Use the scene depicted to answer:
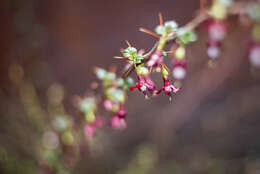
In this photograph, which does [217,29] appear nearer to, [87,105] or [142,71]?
[142,71]

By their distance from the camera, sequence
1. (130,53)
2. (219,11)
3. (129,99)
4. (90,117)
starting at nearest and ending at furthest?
1. (130,53)
2. (219,11)
3. (90,117)
4. (129,99)

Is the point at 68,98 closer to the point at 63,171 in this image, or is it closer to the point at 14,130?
the point at 14,130

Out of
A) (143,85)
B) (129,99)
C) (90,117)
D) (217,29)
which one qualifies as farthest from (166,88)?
(129,99)

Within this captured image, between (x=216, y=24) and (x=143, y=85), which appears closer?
(x=143, y=85)

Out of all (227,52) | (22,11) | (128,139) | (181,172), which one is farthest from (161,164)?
(22,11)

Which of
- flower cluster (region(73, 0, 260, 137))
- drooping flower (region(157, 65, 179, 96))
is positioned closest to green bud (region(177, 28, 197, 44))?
flower cluster (region(73, 0, 260, 137))

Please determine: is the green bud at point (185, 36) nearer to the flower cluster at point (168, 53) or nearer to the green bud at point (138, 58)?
the flower cluster at point (168, 53)

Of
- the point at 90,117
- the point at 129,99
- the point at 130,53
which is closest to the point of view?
the point at 130,53

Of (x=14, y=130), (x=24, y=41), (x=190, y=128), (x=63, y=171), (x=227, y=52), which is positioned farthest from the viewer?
(x=190, y=128)

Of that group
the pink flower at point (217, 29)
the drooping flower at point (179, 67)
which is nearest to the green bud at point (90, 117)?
the drooping flower at point (179, 67)
